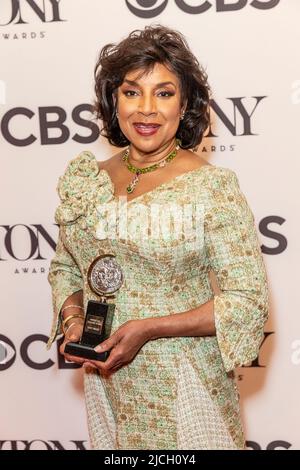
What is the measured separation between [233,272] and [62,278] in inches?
18.1

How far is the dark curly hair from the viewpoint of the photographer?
155 cm

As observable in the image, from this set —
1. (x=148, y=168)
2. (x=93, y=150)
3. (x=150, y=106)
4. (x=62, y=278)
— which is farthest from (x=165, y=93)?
(x=93, y=150)

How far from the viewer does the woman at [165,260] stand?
1.50 m

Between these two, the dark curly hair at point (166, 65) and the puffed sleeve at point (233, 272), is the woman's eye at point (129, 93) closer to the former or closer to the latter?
the dark curly hair at point (166, 65)

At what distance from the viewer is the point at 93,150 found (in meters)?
2.22

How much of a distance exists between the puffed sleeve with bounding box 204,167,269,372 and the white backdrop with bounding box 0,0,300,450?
0.66 metres

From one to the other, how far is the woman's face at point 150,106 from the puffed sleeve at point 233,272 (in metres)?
0.16

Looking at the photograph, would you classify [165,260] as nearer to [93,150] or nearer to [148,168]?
[148,168]

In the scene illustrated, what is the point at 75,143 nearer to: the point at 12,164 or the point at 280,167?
the point at 12,164

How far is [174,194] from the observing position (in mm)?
1527

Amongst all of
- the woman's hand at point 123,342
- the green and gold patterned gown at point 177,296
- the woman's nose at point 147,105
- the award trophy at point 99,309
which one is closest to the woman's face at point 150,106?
the woman's nose at point 147,105

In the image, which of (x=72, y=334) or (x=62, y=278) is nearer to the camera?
(x=72, y=334)

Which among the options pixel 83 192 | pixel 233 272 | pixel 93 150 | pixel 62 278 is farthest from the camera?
pixel 93 150

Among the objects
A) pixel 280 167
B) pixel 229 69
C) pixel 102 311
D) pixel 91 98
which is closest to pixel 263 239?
pixel 280 167
